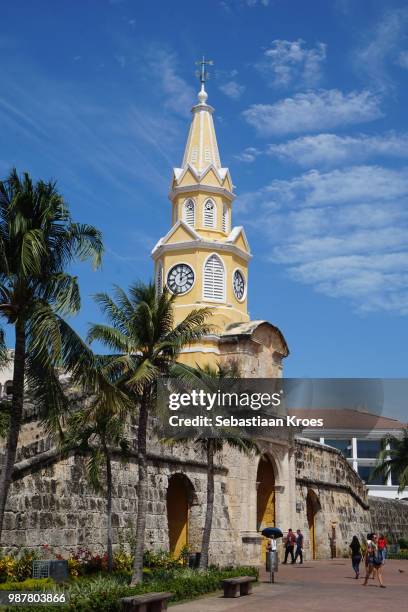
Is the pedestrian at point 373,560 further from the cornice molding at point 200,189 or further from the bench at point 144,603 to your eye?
the cornice molding at point 200,189

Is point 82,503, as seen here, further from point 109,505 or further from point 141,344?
point 141,344

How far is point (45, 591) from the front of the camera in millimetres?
14266

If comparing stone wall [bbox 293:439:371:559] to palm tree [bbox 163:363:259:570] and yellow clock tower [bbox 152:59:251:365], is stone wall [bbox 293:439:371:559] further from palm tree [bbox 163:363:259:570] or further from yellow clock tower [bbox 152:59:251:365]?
palm tree [bbox 163:363:259:570]

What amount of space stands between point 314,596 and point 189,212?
1819 centimetres

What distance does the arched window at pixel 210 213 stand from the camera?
31.8m

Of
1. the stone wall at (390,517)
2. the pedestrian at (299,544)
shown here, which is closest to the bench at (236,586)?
the pedestrian at (299,544)

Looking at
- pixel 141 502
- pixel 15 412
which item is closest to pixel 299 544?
pixel 141 502

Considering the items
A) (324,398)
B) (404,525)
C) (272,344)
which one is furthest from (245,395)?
(404,525)

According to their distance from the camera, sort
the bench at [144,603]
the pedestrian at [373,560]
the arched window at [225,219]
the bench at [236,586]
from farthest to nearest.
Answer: the arched window at [225,219]
the pedestrian at [373,560]
the bench at [236,586]
the bench at [144,603]

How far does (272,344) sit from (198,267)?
4.38 metres

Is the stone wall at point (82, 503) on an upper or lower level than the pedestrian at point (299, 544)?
upper

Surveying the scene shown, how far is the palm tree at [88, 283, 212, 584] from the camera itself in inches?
666

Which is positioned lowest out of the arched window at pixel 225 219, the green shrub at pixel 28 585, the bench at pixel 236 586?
the bench at pixel 236 586

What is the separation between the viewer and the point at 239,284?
104 feet
